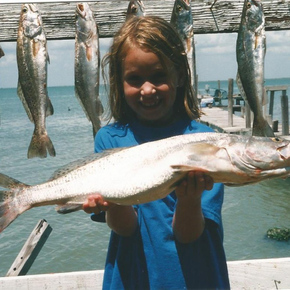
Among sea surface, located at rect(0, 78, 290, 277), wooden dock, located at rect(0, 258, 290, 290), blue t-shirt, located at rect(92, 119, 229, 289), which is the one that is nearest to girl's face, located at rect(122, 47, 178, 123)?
blue t-shirt, located at rect(92, 119, 229, 289)

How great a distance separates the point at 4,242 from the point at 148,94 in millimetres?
12775

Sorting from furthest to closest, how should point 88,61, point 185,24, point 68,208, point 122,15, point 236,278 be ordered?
1. point 236,278
2. point 122,15
3. point 185,24
4. point 88,61
5. point 68,208

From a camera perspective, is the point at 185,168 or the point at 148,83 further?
the point at 148,83

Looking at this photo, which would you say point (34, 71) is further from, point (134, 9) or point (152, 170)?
point (152, 170)

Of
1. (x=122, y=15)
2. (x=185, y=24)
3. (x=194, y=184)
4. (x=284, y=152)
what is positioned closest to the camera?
(x=284, y=152)

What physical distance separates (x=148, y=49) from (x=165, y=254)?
3.97ft

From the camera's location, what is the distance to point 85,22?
3.62 m

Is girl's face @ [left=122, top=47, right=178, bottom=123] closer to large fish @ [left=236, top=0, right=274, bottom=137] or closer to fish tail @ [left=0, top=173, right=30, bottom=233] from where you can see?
fish tail @ [left=0, top=173, right=30, bottom=233]

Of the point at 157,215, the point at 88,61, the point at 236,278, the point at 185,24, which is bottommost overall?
the point at 236,278

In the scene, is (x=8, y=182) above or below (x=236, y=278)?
above

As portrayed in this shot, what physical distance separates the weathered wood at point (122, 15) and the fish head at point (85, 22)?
235mm

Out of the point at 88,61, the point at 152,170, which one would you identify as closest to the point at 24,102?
the point at 88,61

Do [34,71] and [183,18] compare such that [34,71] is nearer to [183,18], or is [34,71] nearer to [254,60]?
[183,18]

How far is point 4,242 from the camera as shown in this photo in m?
14.6
